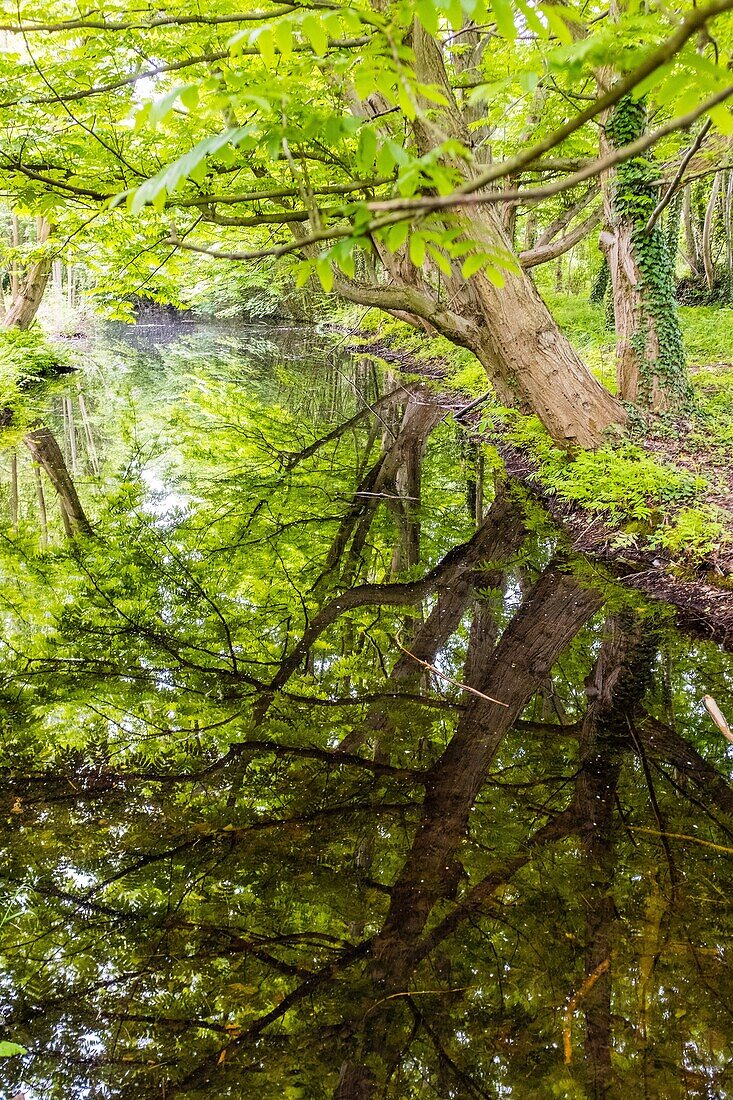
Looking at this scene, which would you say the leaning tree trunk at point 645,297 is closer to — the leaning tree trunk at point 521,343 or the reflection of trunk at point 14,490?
the leaning tree trunk at point 521,343

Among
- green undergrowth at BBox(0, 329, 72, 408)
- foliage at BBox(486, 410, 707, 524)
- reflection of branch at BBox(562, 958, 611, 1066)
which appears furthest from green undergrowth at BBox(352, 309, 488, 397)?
reflection of branch at BBox(562, 958, 611, 1066)

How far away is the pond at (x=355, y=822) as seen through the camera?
2736mm

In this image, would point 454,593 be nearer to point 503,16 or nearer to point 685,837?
point 685,837

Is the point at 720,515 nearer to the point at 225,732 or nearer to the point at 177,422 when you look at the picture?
the point at 225,732

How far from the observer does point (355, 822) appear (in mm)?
3920

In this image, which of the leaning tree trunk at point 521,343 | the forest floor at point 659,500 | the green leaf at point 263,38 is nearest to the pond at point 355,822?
the forest floor at point 659,500

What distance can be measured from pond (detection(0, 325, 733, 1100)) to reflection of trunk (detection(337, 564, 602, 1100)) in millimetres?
17

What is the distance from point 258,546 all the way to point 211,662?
2677 mm

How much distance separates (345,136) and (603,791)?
3569 millimetres

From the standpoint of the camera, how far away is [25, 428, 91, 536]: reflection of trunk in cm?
900

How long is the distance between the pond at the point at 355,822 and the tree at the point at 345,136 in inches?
96.2

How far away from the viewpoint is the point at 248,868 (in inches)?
142

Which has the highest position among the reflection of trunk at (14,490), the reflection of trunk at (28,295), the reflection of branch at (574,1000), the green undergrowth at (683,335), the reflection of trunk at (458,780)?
the reflection of trunk at (28,295)

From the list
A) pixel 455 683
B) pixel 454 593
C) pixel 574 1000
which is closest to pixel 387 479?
pixel 454 593
